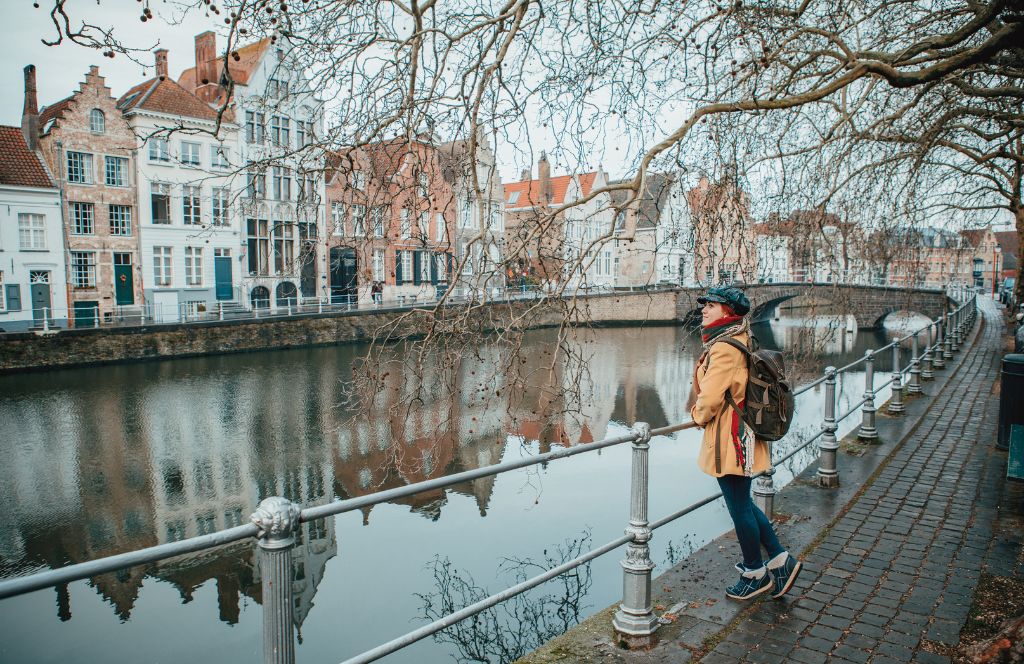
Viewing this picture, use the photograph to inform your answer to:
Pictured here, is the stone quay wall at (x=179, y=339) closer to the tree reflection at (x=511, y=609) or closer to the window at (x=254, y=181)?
the tree reflection at (x=511, y=609)

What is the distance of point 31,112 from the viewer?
2816 cm

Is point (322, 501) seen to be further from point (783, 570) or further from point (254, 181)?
point (783, 570)

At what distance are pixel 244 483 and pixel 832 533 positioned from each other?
10.4 meters

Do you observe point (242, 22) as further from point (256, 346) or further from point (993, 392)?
point (256, 346)

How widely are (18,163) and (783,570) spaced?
31.9 meters

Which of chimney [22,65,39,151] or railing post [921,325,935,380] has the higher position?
chimney [22,65,39,151]

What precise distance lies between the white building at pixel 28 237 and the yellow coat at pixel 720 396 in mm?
28572

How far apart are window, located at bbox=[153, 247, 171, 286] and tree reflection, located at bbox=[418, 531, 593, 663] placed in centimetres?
2673

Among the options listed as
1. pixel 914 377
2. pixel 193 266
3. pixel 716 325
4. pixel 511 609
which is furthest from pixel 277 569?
pixel 193 266

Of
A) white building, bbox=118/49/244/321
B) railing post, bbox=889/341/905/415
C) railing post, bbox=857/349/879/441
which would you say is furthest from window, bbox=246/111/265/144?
railing post, bbox=889/341/905/415

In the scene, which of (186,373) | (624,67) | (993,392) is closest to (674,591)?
(624,67)

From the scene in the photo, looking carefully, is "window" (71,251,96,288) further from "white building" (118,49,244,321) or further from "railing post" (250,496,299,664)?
"railing post" (250,496,299,664)

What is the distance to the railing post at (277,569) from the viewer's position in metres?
2.14

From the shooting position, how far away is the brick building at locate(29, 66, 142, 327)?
1110 inches
